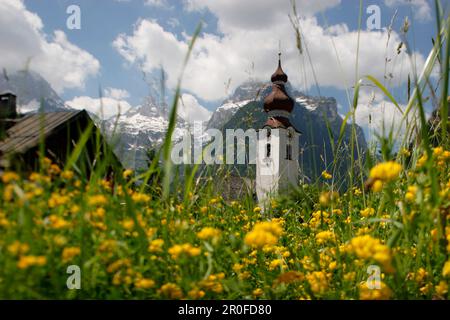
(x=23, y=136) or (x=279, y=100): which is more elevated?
(x=279, y=100)

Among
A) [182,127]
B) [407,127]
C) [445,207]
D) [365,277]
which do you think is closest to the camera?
[445,207]

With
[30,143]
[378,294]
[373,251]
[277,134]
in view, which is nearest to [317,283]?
[378,294]

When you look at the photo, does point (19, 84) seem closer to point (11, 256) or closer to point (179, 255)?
point (11, 256)

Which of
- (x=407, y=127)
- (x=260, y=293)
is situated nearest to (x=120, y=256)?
(x=260, y=293)

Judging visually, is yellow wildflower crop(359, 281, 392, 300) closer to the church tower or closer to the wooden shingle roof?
the wooden shingle roof

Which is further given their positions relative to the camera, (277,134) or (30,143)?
(277,134)

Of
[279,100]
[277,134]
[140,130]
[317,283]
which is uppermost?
[279,100]

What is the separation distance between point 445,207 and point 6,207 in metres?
Result: 1.68

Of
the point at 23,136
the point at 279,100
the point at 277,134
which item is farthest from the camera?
the point at 277,134

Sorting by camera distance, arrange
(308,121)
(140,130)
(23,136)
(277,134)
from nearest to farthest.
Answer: (23,136), (308,121), (140,130), (277,134)

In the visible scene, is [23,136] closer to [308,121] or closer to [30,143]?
[30,143]

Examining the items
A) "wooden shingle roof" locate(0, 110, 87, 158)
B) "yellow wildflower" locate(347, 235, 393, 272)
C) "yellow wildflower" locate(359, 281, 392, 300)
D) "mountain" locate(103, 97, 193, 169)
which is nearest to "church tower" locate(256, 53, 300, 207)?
"mountain" locate(103, 97, 193, 169)

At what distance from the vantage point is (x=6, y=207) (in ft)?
4.19
